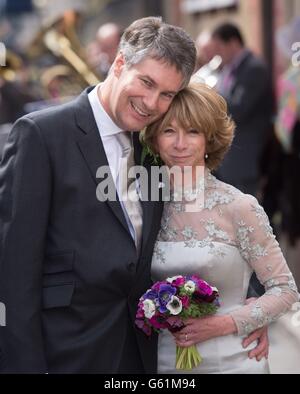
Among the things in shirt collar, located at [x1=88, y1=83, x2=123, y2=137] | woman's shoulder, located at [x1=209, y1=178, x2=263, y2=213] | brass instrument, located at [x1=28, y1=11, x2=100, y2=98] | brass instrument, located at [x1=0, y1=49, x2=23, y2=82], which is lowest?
brass instrument, located at [x1=0, y1=49, x2=23, y2=82]

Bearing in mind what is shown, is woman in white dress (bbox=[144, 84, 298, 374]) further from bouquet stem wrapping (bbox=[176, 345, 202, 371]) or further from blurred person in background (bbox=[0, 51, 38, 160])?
blurred person in background (bbox=[0, 51, 38, 160])

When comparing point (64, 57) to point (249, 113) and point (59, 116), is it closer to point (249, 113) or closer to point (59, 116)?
point (249, 113)

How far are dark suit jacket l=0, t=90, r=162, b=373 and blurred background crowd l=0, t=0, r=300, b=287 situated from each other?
0.78 meters

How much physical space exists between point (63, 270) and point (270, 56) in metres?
8.36

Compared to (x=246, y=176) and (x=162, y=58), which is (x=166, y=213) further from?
(x=246, y=176)

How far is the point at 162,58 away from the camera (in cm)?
A: 323

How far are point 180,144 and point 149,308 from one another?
1.93ft

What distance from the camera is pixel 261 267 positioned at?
133 inches

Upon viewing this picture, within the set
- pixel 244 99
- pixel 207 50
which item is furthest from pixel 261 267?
pixel 207 50

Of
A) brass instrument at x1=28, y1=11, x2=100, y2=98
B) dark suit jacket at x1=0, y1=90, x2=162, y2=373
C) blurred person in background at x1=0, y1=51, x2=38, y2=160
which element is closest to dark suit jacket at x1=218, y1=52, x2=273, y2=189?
brass instrument at x1=28, y1=11, x2=100, y2=98

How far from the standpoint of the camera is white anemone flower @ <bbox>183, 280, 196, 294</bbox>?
3.24 metres

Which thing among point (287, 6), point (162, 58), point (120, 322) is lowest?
point (287, 6)
